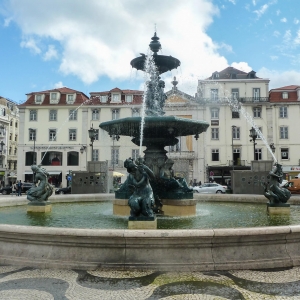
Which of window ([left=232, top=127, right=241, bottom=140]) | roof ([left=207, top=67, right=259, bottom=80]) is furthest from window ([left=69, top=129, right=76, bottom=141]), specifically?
window ([left=232, top=127, right=241, bottom=140])

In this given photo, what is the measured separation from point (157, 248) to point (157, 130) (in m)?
4.88

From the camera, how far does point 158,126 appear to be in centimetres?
897

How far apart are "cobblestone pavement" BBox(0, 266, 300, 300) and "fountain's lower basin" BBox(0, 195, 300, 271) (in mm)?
133

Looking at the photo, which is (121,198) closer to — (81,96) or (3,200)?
(3,200)

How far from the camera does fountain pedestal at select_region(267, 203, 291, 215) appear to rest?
8578mm

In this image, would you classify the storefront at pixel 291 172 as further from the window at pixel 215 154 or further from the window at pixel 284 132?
the window at pixel 215 154

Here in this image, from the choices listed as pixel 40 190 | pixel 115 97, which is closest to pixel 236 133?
pixel 115 97

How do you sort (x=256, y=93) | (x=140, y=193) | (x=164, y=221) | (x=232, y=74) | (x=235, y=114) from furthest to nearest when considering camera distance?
(x=232, y=74) → (x=235, y=114) → (x=256, y=93) → (x=164, y=221) → (x=140, y=193)

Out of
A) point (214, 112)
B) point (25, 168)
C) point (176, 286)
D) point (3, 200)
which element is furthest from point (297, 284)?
point (25, 168)

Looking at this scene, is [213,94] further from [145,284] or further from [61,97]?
[145,284]

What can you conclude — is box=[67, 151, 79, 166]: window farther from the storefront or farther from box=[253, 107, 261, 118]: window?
the storefront

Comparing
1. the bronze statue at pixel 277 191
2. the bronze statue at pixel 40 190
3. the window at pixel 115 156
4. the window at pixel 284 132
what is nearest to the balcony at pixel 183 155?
the window at pixel 115 156

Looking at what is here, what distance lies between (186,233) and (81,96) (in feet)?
152

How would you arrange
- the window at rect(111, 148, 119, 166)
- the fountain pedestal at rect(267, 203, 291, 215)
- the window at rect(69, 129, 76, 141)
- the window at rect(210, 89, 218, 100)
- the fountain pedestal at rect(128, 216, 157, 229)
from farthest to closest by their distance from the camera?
1. the window at rect(69, 129, 76, 141)
2. the window at rect(210, 89, 218, 100)
3. the window at rect(111, 148, 119, 166)
4. the fountain pedestal at rect(267, 203, 291, 215)
5. the fountain pedestal at rect(128, 216, 157, 229)
